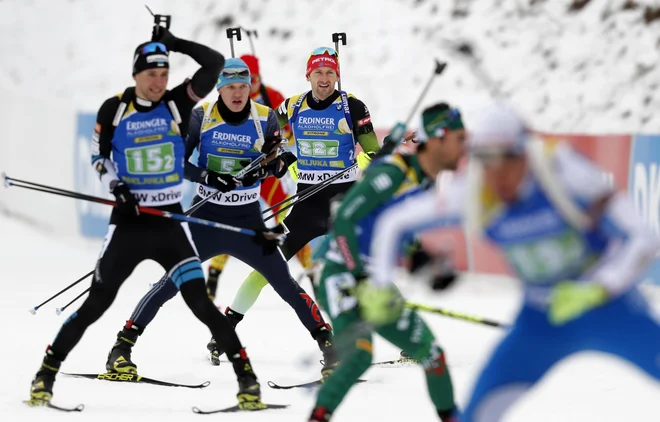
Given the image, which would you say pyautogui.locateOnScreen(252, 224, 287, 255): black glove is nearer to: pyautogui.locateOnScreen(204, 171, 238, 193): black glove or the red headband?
pyautogui.locateOnScreen(204, 171, 238, 193): black glove

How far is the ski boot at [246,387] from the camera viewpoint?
606cm

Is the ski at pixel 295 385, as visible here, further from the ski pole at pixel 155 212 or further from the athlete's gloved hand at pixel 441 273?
the athlete's gloved hand at pixel 441 273

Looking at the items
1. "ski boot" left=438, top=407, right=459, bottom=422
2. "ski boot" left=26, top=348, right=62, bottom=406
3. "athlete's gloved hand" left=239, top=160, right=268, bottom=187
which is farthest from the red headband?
"ski boot" left=438, top=407, right=459, bottom=422

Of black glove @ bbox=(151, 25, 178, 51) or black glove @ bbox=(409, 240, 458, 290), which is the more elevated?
black glove @ bbox=(151, 25, 178, 51)

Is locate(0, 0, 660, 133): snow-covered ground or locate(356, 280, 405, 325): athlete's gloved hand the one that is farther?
locate(0, 0, 660, 133): snow-covered ground

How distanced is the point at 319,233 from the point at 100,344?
1947mm

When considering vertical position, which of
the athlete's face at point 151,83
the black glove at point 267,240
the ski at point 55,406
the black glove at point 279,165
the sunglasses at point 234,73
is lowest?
the ski at point 55,406

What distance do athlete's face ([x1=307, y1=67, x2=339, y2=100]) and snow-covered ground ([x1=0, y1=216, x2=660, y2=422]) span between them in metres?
1.56

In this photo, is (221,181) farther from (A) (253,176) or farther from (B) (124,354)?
(B) (124,354)

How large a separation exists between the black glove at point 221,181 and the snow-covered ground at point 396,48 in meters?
8.98

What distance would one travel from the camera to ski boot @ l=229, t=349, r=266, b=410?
19.9 ft

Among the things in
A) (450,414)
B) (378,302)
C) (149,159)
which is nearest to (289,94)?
(149,159)

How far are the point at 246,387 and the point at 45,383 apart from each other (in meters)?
1.11

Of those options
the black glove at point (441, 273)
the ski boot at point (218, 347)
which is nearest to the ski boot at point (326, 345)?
the ski boot at point (218, 347)
